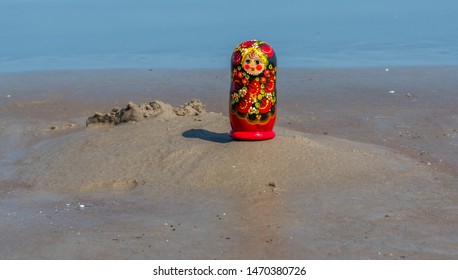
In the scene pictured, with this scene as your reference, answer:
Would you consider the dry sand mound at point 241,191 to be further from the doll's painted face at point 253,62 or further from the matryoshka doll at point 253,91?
the doll's painted face at point 253,62

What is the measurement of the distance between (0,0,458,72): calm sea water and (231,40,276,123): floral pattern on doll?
29.3ft

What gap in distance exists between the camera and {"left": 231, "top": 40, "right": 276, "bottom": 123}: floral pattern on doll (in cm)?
985

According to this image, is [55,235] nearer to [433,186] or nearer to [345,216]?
[345,216]

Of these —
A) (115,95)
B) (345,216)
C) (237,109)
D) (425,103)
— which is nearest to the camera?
(345,216)

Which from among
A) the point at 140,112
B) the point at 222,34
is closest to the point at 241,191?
the point at 140,112

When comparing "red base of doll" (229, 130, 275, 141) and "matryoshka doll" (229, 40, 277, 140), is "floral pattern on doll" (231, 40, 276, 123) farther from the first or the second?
"red base of doll" (229, 130, 275, 141)

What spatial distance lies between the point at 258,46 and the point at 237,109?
30.1 inches

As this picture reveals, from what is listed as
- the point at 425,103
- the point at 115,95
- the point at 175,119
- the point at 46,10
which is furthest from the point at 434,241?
the point at 46,10

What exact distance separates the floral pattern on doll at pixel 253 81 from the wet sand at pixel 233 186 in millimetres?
385

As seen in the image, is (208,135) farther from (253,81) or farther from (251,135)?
(253,81)

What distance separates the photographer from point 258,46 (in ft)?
32.5

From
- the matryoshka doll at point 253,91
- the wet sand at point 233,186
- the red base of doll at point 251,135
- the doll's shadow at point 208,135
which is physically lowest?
the wet sand at point 233,186

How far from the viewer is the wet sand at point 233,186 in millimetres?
7566

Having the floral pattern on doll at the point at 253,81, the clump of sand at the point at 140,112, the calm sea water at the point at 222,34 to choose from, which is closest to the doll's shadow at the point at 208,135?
the floral pattern on doll at the point at 253,81
